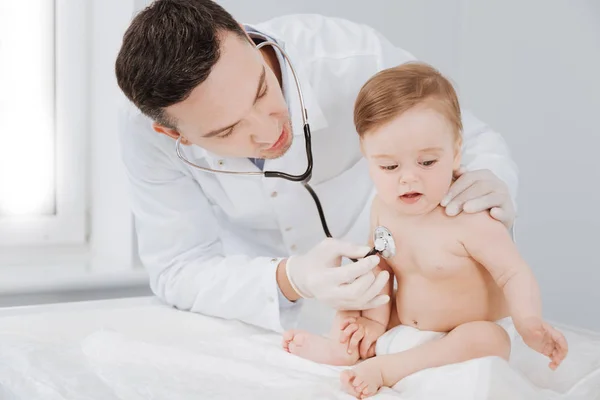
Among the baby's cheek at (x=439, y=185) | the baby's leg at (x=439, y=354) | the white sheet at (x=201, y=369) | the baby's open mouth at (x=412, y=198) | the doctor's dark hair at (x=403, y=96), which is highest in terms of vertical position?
the doctor's dark hair at (x=403, y=96)

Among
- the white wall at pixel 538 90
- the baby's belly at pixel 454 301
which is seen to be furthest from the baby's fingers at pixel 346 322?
the white wall at pixel 538 90

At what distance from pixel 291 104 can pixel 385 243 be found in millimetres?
376

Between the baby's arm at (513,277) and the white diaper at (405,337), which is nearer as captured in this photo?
the baby's arm at (513,277)

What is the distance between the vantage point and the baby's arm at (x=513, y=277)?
113 centimetres

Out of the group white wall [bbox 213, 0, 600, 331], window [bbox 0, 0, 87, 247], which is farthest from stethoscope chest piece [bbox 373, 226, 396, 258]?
window [bbox 0, 0, 87, 247]

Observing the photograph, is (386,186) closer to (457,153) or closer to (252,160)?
(457,153)

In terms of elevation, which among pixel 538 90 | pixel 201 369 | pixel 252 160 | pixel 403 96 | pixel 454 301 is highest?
pixel 403 96

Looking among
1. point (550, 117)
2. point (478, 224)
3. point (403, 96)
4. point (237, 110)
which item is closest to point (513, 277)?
point (478, 224)

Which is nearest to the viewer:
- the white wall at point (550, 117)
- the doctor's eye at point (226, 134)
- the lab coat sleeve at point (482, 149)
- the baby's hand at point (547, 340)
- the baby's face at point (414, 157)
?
the baby's hand at point (547, 340)

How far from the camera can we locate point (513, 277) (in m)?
1.22

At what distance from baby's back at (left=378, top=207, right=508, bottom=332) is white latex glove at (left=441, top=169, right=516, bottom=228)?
0.02m

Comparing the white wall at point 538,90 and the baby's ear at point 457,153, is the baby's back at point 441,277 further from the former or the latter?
the white wall at point 538,90

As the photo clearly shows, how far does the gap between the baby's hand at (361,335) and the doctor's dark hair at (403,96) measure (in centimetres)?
33

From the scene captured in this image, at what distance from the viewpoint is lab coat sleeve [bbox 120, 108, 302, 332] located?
154 cm
